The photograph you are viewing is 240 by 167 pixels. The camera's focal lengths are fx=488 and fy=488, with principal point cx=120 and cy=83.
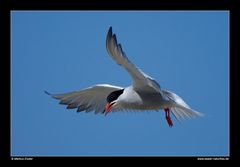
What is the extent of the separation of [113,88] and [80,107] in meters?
0.70

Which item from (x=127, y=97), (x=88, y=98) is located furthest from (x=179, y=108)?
(x=88, y=98)

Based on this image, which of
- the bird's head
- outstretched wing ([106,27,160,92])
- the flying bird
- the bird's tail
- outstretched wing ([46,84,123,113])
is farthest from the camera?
outstretched wing ([46,84,123,113])

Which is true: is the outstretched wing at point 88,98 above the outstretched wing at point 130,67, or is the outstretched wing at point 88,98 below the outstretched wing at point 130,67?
below

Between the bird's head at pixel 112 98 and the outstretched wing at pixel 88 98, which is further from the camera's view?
the outstretched wing at pixel 88 98

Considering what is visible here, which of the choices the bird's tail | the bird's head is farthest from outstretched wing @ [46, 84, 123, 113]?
the bird's tail

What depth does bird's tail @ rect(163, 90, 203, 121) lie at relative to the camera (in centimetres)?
682

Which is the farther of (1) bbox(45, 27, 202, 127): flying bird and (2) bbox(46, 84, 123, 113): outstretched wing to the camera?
(2) bbox(46, 84, 123, 113): outstretched wing

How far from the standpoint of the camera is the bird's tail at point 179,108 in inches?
268

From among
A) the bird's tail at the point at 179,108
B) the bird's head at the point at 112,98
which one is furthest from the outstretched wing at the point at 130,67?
the bird's head at the point at 112,98

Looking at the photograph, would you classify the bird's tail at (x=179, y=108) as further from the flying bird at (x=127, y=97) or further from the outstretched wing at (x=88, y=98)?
the outstretched wing at (x=88, y=98)

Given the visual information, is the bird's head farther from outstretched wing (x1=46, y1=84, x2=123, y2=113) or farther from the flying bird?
outstretched wing (x1=46, y1=84, x2=123, y2=113)

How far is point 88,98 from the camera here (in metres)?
8.07

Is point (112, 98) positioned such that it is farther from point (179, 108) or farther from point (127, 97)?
point (179, 108)
